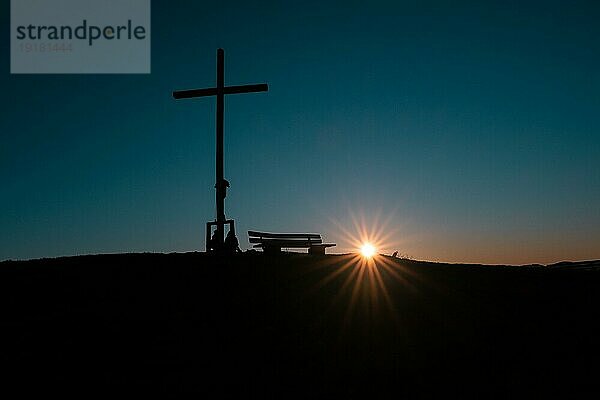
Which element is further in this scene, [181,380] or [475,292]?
[475,292]

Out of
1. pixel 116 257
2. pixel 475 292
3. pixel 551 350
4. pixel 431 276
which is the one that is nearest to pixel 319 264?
pixel 431 276

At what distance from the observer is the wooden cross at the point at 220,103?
20.2 m

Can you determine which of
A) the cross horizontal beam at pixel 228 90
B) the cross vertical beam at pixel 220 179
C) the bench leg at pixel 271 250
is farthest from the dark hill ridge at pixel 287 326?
the cross horizontal beam at pixel 228 90

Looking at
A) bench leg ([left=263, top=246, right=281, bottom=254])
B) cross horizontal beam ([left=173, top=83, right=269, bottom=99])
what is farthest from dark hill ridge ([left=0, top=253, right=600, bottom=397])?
cross horizontal beam ([left=173, top=83, right=269, bottom=99])

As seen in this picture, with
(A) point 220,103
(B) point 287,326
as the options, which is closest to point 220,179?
(A) point 220,103

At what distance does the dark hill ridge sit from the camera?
39.8ft

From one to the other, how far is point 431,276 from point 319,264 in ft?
10.3

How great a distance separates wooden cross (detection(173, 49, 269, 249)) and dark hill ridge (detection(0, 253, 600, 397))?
1.74 meters

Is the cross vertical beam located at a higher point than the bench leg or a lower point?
→ higher

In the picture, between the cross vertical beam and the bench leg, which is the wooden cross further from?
the bench leg

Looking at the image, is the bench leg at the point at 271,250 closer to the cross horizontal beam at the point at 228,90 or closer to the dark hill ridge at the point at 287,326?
the dark hill ridge at the point at 287,326

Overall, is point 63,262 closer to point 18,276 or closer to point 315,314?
point 18,276

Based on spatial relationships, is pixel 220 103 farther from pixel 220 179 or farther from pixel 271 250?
pixel 271 250

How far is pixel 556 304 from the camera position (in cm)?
1598
